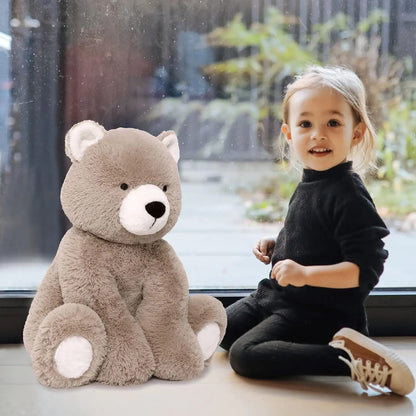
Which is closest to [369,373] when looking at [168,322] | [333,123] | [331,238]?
[331,238]

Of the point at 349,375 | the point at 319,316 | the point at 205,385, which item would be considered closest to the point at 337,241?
the point at 319,316

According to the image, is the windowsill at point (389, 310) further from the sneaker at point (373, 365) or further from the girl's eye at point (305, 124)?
the girl's eye at point (305, 124)

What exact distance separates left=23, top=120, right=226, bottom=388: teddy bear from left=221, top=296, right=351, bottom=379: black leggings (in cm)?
8

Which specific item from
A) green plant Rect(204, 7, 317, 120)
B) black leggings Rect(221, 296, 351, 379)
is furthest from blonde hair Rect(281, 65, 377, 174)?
black leggings Rect(221, 296, 351, 379)

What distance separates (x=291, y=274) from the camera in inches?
45.4

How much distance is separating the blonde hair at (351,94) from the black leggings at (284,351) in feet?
1.16

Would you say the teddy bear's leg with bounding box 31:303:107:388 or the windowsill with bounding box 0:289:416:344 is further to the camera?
the windowsill with bounding box 0:289:416:344

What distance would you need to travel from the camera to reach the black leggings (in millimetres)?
1155

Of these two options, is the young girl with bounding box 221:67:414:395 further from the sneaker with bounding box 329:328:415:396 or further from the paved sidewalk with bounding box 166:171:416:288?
the paved sidewalk with bounding box 166:171:416:288

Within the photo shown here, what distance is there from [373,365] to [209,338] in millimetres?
302

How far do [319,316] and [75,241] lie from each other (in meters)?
0.49

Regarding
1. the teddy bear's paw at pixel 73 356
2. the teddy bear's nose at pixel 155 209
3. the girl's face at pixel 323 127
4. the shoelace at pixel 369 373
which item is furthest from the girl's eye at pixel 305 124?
the teddy bear's paw at pixel 73 356

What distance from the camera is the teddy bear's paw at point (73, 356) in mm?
1046

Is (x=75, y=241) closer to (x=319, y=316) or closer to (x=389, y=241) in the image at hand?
(x=319, y=316)
